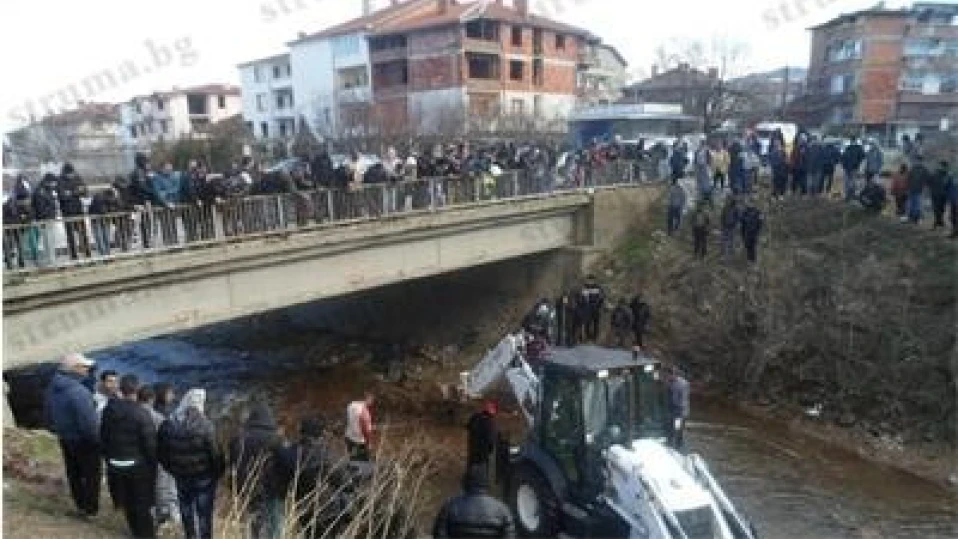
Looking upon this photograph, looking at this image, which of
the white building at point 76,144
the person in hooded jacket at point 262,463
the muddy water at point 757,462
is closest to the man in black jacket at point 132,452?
the person in hooded jacket at point 262,463

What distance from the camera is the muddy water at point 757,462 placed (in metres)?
12.6

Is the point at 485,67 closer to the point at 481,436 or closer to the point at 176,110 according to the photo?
the point at 176,110

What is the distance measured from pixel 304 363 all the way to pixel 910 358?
1516 centimetres

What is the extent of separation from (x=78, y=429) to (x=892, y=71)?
61.2 metres

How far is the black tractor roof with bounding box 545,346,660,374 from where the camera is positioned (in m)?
9.71

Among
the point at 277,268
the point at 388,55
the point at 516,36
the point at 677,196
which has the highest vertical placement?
the point at 516,36

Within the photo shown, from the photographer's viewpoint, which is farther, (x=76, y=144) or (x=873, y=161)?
(x=76, y=144)

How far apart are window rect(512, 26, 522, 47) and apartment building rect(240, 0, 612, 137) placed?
7 centimetres

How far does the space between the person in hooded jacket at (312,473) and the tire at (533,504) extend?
3540 mm

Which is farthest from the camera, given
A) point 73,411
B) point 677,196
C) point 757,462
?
point 677,196

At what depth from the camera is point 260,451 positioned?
25.4 feet

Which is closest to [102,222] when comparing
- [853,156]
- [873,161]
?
[853,156]

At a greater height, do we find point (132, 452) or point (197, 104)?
point (197, 104)

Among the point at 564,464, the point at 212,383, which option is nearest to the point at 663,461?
the point at 564,464
